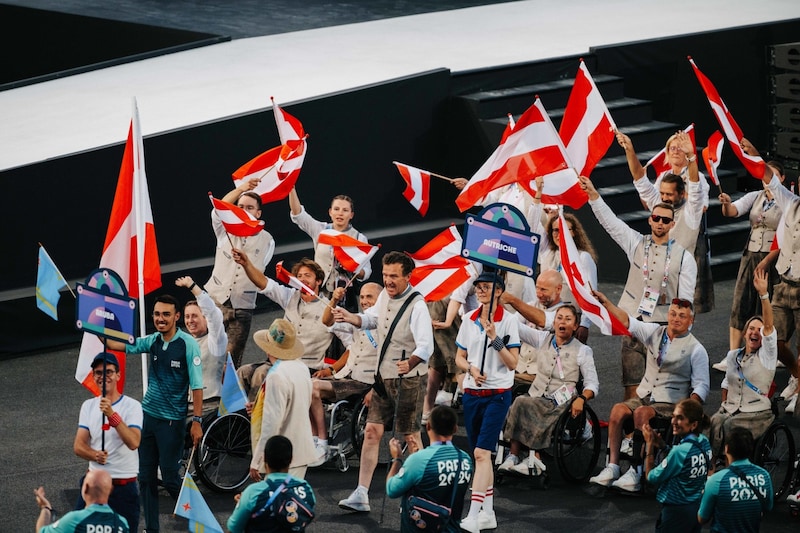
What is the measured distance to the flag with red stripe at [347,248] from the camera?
11.0 meters

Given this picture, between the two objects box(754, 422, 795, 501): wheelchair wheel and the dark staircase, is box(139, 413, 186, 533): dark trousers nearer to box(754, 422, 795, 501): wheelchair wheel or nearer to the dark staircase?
box(754, 422, 795, 501): wheelchair wheel

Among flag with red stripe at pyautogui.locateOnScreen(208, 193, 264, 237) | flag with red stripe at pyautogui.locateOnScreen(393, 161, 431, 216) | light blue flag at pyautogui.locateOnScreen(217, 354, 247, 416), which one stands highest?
flag with red stripe at pyautogui.locateOnScreen(393, 161, 431, 216)

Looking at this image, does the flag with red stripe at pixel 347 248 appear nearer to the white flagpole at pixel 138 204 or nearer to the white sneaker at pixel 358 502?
the white flagpole at pixel 138 204

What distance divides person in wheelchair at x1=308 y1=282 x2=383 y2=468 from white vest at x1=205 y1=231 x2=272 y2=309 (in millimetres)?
1289

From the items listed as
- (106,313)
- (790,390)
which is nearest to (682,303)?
(790,390)

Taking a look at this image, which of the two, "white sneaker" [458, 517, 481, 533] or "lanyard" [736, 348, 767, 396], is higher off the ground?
"lanyard" [736, 348, 767, 396]

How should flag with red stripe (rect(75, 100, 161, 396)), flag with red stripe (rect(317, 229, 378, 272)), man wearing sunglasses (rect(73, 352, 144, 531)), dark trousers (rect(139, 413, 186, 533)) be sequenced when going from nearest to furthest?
1. man wearing sunglasses (rect(73, 352, 144, 531))
2. dark trousers (rect(139, 413, 186, 533))
3. flag with red stripe (rect(75, 100, 161, 396))
4. flag with red stripe (rect(317, 229, 378, 272))

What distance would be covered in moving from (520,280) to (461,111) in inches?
169

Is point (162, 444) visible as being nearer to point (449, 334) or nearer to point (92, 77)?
point (449, 334)

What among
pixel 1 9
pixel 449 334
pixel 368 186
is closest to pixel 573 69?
pixel 368 186

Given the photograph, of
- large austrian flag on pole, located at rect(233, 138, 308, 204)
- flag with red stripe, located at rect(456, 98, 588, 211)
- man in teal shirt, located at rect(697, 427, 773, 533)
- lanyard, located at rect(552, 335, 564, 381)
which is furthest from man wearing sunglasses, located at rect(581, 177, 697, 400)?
man in teal shirt, located at rect(697, 427, 773, 533)

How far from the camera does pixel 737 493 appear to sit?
757 centimetres

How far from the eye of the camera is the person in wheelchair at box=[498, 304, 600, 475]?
9.77m

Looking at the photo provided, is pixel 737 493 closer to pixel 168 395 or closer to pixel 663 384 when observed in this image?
pixel 663 384
